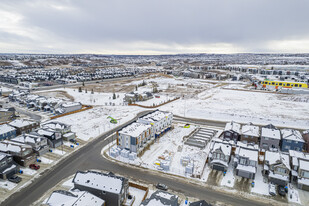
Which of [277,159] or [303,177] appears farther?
[277,159]

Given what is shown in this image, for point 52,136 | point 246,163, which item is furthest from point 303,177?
point 52,136

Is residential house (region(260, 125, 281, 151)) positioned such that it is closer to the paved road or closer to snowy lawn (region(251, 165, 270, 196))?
snowy lawn (region(251, 165, 270, 196))

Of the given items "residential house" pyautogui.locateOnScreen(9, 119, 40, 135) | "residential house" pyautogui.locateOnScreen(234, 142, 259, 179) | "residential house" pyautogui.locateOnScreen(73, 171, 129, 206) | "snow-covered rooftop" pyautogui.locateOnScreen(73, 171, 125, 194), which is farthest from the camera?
"residential house" pyautogui.locateOnScreen(9, 119, 40, 135)

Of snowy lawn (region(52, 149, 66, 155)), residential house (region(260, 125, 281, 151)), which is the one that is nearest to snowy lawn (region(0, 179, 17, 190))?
snowy lawn (region(52, 149, 66, 155))

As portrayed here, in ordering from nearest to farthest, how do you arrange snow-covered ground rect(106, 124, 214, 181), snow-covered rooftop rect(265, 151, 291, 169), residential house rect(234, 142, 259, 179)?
snow-covered rooftop rect(265, 151, 291, 169)
residential house rect(234, 142, 259, 179)
snow-covered ground rect(106, 124, 214, 181)

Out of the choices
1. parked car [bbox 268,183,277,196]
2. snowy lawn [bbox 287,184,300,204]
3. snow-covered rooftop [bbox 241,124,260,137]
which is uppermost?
snow-covered rooftop [bbox 241,124,260,137]

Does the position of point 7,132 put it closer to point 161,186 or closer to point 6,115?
point 6,115

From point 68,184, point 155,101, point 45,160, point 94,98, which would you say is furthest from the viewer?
point 94,98

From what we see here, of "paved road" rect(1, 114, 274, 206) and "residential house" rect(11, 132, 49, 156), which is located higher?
"residential house" rect(11, 132, 49, 156)
